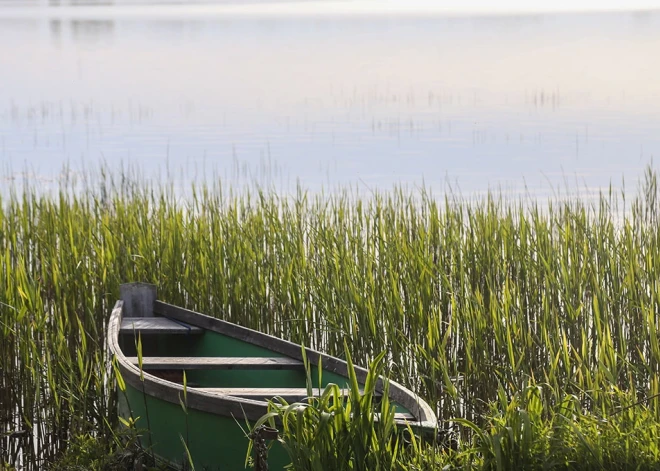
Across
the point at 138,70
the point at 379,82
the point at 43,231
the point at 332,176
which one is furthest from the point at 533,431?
the point at 138,70

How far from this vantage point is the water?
16844 mm

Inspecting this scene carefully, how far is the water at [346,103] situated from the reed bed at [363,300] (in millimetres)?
1096

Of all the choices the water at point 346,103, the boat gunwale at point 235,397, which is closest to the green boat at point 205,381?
the boat gunwale at point 235,397

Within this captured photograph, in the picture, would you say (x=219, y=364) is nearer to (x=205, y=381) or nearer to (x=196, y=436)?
(x=205, y=381)

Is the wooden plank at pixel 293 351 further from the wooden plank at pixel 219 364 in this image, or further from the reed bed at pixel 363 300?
the reed bed at pixel 363 300

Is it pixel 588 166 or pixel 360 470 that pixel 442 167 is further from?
pixel 360 470

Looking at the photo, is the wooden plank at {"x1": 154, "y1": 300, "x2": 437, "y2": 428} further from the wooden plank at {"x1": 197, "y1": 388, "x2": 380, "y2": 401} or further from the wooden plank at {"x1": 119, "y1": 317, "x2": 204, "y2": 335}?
the wooden plank at {"x1": 197, "y1": 388, "x2": 380, "y2": 401}

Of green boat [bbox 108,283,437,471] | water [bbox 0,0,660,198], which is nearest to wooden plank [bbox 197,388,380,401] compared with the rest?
green boat [bbox 108,283,437,471]

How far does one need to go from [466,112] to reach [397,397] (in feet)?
61.0

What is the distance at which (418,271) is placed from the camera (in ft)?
22.4

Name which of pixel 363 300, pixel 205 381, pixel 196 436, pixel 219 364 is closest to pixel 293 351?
pixel 219 364

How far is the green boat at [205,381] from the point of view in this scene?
4612 millimetres

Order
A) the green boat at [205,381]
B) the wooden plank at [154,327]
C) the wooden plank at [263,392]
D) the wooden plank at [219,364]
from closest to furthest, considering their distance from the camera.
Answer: the green boat at [205,381]
the wooden plank at [263,392]
the wooden plank at [219,364]
the wooden plank at [154,327]

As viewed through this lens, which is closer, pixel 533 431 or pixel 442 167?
pixel 533 431
